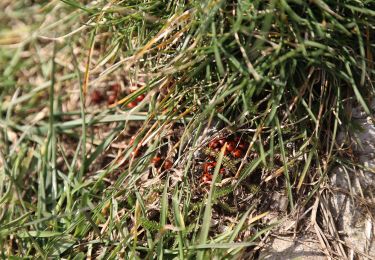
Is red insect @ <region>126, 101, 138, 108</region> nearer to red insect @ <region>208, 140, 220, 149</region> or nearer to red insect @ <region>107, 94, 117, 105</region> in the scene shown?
red insect @ <region>107, 94, 117, 105</region>

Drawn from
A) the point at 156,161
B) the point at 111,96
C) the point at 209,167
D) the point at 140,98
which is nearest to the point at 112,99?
the point at 111,96

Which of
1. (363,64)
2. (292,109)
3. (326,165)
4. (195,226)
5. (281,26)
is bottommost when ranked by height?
(195,226)

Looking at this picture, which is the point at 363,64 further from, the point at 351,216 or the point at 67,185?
the point at 67,185

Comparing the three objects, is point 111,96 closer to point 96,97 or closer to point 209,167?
point 96,97

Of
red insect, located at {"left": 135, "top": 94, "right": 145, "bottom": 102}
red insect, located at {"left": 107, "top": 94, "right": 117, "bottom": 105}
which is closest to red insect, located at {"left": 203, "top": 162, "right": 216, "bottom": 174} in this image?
red insect, located at {"left": 135, "top": 94, "right": 145, "bottom": 102}

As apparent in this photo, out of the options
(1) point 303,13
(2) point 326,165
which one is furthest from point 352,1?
(2) point 326,165
